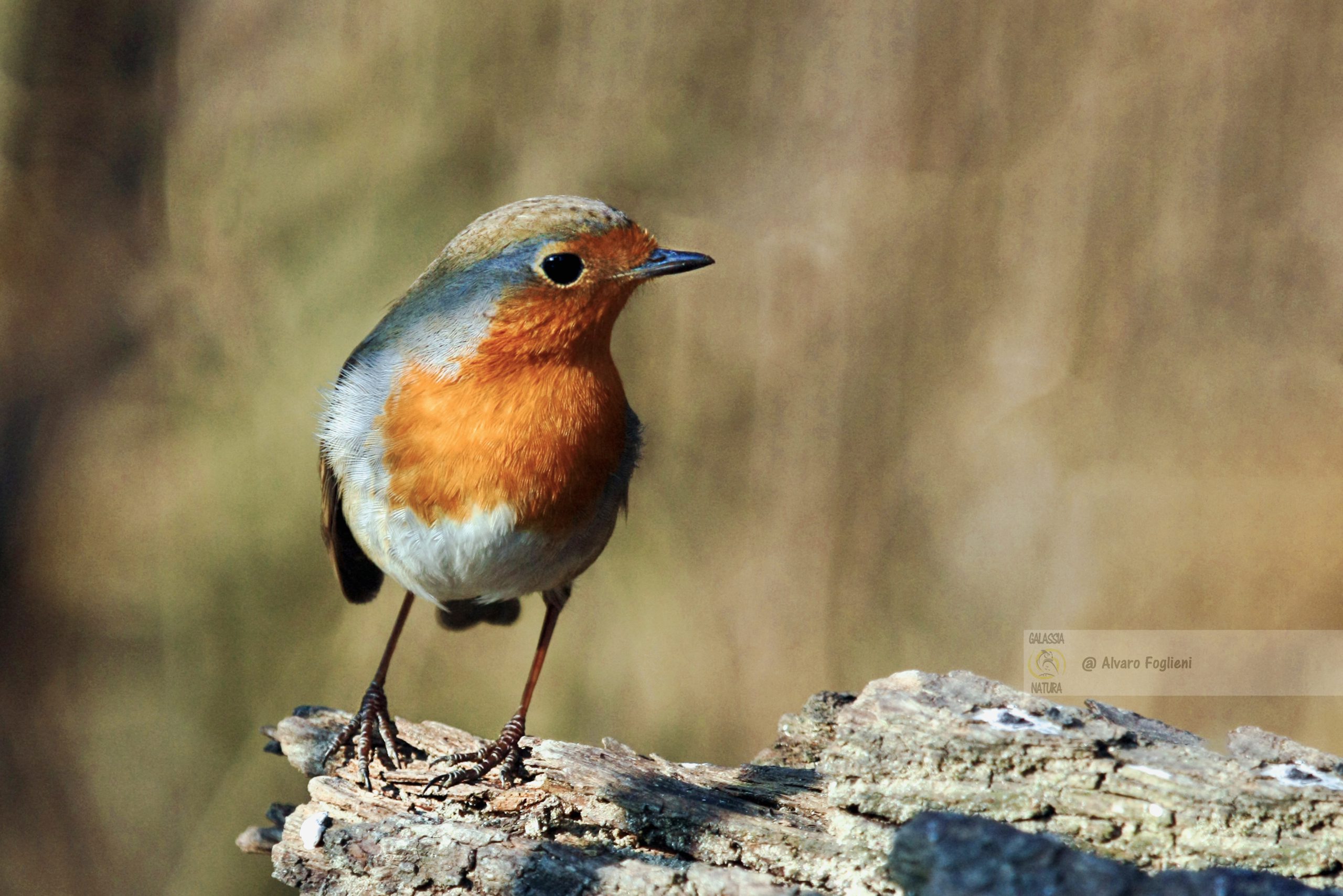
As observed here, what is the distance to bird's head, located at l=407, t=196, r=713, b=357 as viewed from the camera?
1.90m

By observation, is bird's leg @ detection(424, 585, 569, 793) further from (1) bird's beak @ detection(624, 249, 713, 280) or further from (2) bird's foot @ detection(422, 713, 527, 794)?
(1) bird's beak @ detection(624, 249, 713, 280)

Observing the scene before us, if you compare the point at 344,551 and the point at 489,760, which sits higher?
the point at 344,551

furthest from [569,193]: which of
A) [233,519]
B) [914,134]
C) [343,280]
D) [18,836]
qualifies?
[18,836]

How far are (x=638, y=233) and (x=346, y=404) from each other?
669mm

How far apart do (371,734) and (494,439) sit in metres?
0.76

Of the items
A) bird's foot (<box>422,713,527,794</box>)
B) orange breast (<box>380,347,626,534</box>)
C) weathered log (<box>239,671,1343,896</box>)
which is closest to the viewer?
weathered log (<box>239,671,1343,896</box>)

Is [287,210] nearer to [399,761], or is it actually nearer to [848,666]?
[399,761]

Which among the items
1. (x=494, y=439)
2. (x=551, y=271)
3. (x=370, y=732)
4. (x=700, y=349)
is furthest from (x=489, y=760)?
(x=700, y=349)

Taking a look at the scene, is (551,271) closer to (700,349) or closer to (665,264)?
(665,264)

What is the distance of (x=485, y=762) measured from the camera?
2064 millimetres

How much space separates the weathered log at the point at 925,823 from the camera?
49.8 inches

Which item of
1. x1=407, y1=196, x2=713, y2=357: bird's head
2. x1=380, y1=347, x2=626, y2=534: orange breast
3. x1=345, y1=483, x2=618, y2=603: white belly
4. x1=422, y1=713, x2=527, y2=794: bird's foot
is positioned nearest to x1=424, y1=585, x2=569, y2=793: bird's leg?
x1=422, y1=713, x2=527, y2=794: bird's foot

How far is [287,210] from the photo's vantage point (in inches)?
124

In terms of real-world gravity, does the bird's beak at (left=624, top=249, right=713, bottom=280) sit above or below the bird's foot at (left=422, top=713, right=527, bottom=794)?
above
